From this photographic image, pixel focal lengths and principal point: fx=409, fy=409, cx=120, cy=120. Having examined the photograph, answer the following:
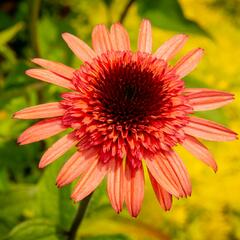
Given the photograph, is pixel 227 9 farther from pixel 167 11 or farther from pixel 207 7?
pixel 167 11

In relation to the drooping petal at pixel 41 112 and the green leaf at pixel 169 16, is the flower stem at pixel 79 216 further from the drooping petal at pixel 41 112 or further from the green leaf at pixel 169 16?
the green leaf at pixel 169 16

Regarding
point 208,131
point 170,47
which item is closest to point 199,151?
point 208,131

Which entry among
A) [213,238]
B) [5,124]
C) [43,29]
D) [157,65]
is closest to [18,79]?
[5,124]

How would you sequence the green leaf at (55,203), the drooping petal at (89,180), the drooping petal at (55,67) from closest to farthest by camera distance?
the drooping petal at (89,180)
the drooping petal at (55,67)
the green leaf at (55,203)

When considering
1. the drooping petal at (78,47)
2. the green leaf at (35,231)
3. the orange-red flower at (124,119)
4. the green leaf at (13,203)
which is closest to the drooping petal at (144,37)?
the orange-red flower at (124,119)

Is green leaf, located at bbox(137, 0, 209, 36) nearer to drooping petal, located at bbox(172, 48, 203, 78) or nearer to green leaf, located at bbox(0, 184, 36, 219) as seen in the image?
drooping petal, located at bbox(172, 48, 203, 78)

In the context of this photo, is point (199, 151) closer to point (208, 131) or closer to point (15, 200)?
point (208, 131)

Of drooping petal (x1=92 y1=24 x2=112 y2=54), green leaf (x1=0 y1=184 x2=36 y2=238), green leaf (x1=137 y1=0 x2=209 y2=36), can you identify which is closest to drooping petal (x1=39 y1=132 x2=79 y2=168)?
drooping petal (x1=92 y1=24 x2=112 y2=54)
